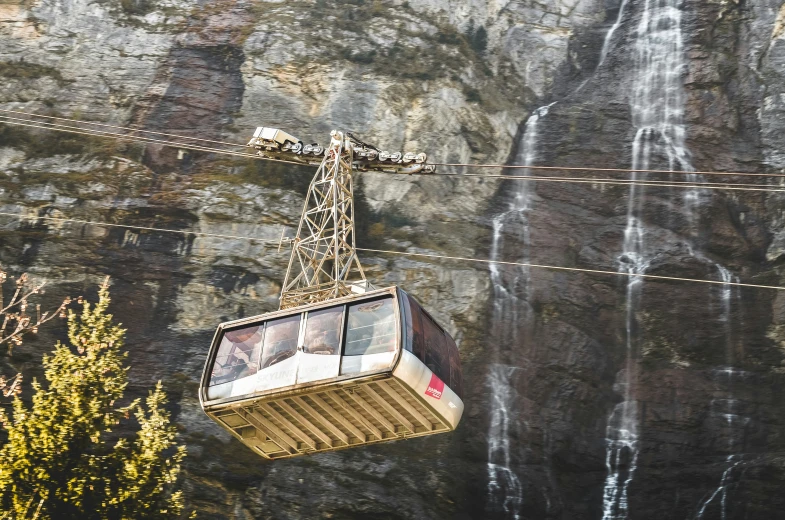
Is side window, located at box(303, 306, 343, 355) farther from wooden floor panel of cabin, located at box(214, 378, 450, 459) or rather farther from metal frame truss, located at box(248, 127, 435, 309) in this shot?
metal frame truss, located at box(248, 127, 435, 309)

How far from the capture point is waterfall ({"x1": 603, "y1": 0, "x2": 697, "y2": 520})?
30828 millimetres

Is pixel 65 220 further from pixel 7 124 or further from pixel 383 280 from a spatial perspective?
pixel 383 280

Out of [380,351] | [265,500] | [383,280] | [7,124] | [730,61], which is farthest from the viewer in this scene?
[730,61]

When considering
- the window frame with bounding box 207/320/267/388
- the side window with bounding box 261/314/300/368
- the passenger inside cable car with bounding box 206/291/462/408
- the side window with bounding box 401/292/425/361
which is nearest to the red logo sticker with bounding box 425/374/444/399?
the passenger inside cable car with bounding box 206/291/462/408

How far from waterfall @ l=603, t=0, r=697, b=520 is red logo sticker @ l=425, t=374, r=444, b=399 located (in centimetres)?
1483

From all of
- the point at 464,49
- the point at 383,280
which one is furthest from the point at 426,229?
the point at 464,49

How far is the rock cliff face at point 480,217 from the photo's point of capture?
100 feet

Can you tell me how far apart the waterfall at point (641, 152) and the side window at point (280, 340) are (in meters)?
16.5

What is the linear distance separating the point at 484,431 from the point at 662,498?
20.4 ft

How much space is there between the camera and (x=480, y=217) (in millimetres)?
35938

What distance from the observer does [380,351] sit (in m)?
17.3

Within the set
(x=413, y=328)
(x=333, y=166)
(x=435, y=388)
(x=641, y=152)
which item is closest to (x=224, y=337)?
(x=413, y=328)

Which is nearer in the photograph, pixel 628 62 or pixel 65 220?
pixel 65 220

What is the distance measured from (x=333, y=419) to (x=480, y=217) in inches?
719
